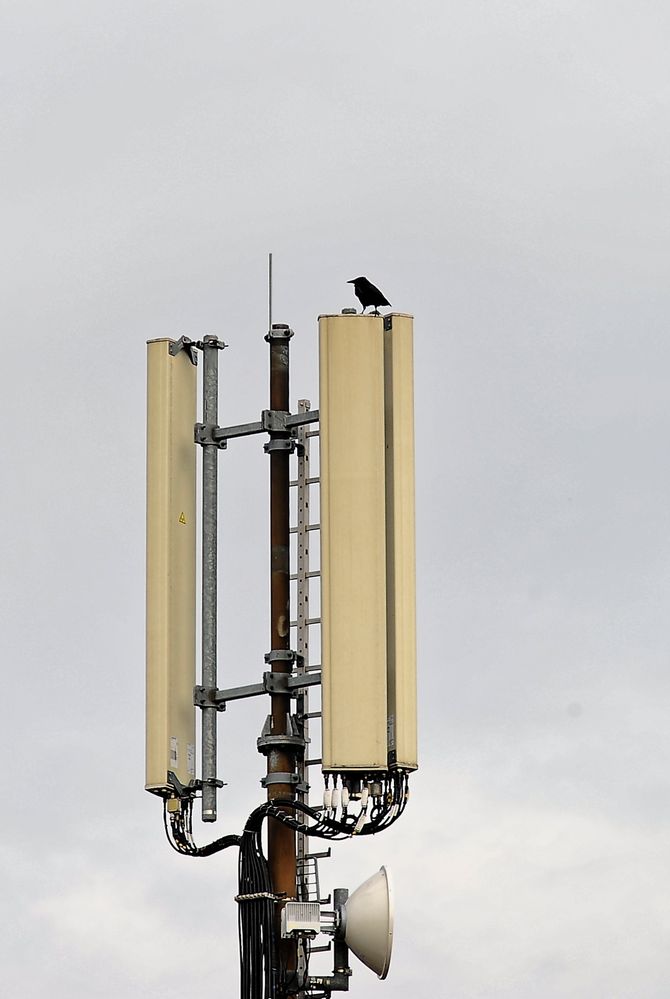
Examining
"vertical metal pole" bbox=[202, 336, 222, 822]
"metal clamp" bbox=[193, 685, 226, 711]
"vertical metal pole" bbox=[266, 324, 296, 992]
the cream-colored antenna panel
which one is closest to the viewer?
the cream-colored antenna panel

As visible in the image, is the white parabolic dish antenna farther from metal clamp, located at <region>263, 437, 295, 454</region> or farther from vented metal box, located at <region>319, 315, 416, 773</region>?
metal clamp, located at <region>263, 437, 295, 454</region>

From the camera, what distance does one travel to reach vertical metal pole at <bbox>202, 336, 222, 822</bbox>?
49.9 meters

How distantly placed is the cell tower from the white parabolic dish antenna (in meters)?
0.02

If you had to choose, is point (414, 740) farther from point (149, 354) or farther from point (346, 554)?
point (149, 354)

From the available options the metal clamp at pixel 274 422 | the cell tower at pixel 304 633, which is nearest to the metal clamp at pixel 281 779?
the cell tower at pixel 304 633

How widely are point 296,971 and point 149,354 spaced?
31.2ft

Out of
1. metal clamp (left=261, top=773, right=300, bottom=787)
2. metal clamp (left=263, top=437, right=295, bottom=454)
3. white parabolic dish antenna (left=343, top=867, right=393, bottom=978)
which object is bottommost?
white parabolic dish antenna (left=343, top=867, right=393, bottom=978)

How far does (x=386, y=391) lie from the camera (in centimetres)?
4906

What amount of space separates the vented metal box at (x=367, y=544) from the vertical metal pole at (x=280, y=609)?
4.97 feet

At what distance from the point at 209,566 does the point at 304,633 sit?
81.5 inches

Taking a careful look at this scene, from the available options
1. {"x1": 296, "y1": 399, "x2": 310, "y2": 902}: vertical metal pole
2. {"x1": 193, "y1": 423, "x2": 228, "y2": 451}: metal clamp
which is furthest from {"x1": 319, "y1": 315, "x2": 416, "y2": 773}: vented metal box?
{"x1": 193, "y1": 423, "x2": 228, "y2": 451}: metal clamp

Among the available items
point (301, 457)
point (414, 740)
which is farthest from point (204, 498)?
point (414, 740)

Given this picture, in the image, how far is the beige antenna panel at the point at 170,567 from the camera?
4969 centimetres

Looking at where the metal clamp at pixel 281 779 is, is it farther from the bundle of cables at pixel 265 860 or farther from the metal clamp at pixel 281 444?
the metal clamp at pixel 281 444
